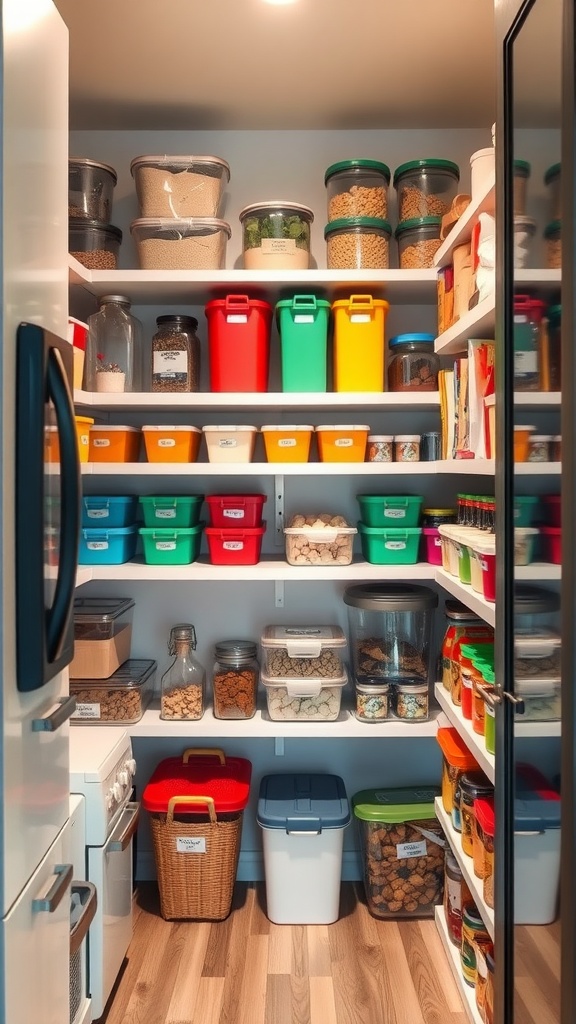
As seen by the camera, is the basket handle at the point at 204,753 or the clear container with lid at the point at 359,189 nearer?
the clear container with lid at the point at 359,189

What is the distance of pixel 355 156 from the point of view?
2.76 metres

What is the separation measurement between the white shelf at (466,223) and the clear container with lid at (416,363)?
0.24m

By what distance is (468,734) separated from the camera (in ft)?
6.29

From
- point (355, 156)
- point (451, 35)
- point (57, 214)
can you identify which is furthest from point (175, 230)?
point (57, 214)

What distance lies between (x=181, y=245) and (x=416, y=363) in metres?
0.83

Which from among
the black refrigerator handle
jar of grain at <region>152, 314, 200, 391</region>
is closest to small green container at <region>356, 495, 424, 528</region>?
jar of grain at <region>152, 314, 200, 391</region>

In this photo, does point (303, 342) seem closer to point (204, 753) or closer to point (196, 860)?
point (204, 753)

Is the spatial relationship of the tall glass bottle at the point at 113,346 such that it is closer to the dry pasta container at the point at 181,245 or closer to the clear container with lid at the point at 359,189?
the dry pasta container at the point at 181,245

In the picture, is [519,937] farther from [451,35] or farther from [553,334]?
[451,35]

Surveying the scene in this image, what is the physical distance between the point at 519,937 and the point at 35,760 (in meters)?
0.87

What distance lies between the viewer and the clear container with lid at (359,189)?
8.07 ft

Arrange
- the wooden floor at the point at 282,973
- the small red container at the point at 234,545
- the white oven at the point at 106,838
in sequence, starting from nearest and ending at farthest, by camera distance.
A: the white oven at the point at 106,838, the wooden floor at the point at 282,973, the small red container at the point at 234,545

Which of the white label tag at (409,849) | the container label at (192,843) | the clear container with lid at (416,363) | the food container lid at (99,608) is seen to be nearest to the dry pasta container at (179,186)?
the clear container with lid at (416,363)

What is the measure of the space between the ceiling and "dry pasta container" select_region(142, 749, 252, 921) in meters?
2.21
